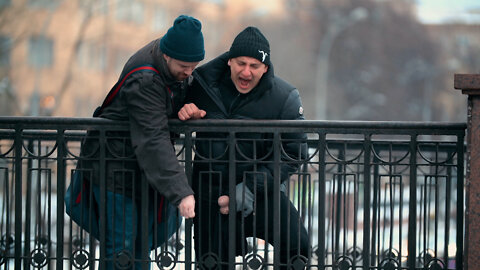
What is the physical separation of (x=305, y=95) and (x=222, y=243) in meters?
59.5

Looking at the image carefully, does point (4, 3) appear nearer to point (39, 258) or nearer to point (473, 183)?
point (39, 258)

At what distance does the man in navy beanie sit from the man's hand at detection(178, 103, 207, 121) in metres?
0.09

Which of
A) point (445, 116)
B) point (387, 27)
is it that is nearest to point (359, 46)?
point (387, 27)

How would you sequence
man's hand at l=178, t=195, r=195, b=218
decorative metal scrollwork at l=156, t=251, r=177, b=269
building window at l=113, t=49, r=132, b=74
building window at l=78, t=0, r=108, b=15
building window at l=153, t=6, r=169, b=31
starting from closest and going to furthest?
man's hand at l=178, t=195, r=195, b=218 < decorative metal scrollwork at l=156, t=251, r=177, b=269 < building window at l=78, t=0, r=108, b=15 < building window at l=113, t=49, r=132, b=74 < building window at l=153, t=6, r=169, b=31

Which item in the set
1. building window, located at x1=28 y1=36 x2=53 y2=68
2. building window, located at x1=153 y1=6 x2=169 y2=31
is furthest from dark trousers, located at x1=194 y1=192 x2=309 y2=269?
building window, located at x1=153 y1=6 x2=169 y2=31

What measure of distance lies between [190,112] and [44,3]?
4183 centimetres

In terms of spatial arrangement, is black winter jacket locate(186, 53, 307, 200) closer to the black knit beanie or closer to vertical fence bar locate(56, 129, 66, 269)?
the black knit beanie

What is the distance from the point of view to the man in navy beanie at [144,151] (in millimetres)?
4801

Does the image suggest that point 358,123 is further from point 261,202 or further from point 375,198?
point 261,202

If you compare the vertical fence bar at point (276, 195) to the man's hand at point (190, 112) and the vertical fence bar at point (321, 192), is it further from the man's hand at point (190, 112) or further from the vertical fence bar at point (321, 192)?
the man's hand at point (190, 112)

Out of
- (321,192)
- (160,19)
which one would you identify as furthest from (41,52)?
(321,192)

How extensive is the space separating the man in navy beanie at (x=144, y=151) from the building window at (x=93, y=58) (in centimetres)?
4761

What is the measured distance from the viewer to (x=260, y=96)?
5.18 metres

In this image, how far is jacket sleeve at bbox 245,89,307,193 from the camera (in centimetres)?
505
